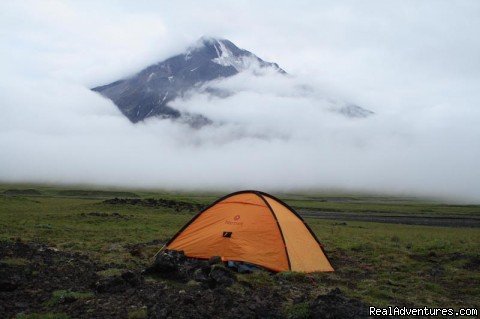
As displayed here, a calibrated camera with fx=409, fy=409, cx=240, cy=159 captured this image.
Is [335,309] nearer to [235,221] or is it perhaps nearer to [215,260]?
[215,260]

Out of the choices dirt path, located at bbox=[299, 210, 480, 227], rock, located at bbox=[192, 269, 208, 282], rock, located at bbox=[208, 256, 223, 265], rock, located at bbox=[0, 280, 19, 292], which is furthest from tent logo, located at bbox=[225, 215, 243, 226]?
dirt path, located at bbox=[299, 210, 480, 227]

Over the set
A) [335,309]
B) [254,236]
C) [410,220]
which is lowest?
[410,220]

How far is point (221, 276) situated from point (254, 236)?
4.08 meters

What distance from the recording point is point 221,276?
11672 mm

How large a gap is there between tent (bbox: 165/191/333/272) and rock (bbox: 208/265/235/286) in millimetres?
2885

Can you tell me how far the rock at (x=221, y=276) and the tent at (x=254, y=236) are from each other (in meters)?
2.89

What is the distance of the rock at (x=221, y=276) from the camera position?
11.3 m

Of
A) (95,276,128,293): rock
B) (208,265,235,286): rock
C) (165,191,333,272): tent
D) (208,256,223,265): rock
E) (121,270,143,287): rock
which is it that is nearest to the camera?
(95,276,128,293): rock

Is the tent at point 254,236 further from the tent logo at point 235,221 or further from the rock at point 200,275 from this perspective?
the rock at point 200,275

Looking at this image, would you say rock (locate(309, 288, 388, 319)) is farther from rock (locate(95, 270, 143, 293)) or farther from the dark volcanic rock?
rock (locate(95, 270, 143, 293))

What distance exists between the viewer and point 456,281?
1420 centimetres

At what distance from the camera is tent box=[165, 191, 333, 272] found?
15109mm

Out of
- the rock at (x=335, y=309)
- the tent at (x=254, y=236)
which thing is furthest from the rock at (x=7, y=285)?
the rock at (x=335, y=309)

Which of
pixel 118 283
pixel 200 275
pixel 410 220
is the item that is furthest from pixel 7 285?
pixel 410 220
